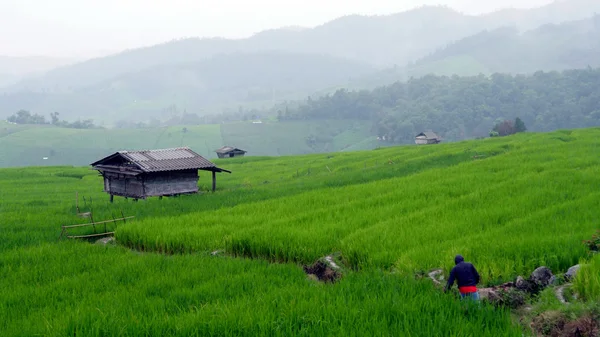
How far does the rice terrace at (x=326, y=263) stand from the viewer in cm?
685

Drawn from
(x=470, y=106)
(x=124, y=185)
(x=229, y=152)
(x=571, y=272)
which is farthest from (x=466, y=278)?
(x=470, y=106)

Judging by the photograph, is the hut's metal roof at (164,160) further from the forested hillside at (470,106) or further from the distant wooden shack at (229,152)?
the forested hillside at (470,106)

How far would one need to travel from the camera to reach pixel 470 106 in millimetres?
127250

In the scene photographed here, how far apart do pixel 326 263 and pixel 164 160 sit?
13442mm

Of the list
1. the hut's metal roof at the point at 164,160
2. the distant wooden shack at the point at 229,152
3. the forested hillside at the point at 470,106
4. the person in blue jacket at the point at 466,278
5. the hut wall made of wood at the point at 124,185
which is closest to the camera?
the person in blue jacket at the point at 466,278

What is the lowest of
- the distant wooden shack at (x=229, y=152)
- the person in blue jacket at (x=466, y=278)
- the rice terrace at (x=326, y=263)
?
the distant wooden shack at (x=229, y=152)


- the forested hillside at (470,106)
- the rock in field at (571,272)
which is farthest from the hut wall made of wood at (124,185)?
the forested hillside at (470,106)

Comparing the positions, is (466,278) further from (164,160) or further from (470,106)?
(470,106)

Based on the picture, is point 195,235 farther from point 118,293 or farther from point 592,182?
point 592,182

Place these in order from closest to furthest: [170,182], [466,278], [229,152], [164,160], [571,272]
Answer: [466,278]
[571,272]
[164,160]
[170,182]
[229,152]

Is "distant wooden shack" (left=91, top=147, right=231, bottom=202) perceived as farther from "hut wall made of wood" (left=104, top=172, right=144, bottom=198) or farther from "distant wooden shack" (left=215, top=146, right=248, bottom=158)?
"distant wooden shack" (left=215, top=146, right=248, bottom=158)

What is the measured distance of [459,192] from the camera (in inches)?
642

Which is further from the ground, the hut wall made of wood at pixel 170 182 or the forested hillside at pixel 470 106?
the forested hillside at pixel 470 106

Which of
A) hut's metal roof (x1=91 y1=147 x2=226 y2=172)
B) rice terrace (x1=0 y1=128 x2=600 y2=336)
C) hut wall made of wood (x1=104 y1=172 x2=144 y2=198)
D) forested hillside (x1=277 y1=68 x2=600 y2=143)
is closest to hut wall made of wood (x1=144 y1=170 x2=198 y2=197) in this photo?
hut wall made of wood (x1=104 y1=172 x2=144 y2=198)
